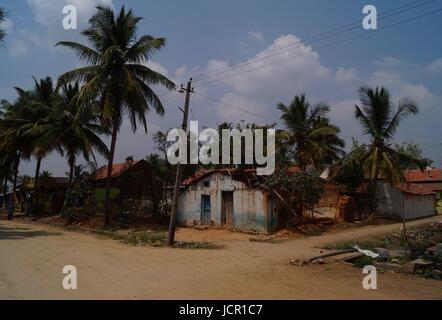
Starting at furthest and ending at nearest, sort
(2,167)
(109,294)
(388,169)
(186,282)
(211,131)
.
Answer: (2,167), (211,131), (388,169), (186,282), (109,294)

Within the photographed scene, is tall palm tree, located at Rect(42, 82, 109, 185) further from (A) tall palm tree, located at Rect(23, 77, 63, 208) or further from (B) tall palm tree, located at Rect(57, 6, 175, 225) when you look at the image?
(B) tall palm tree, located at Rect(57, 6, 175, 225)

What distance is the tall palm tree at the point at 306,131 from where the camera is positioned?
101ft

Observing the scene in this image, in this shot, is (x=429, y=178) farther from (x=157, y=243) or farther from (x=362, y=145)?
(x=157, y=243)

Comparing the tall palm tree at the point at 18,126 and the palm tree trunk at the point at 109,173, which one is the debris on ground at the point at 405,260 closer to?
the palm tree trunk at the point at 109,173

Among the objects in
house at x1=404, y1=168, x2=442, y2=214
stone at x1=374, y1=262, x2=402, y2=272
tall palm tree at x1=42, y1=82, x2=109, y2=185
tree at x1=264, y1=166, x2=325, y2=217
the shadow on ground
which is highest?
tall palm tree at x1=42, y1=82, x2=109, y2=185

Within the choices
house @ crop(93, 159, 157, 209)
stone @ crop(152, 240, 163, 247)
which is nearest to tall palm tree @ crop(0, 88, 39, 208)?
house @ crop(93, 159, 157, 209)

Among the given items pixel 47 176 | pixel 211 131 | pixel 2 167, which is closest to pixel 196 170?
pixel 211 131

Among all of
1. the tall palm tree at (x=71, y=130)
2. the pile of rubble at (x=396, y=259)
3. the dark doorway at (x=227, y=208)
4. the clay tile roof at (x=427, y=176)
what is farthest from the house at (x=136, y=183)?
the clay tile roof at (x=427, y=176)

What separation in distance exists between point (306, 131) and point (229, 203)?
1119cm

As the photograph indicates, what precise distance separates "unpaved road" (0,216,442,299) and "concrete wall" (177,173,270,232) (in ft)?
19.4

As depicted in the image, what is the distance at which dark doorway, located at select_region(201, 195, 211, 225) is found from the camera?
2423cm

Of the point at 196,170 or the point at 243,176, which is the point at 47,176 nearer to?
the point at 196,170

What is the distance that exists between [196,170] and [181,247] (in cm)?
1358

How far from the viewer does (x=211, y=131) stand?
2806cm
